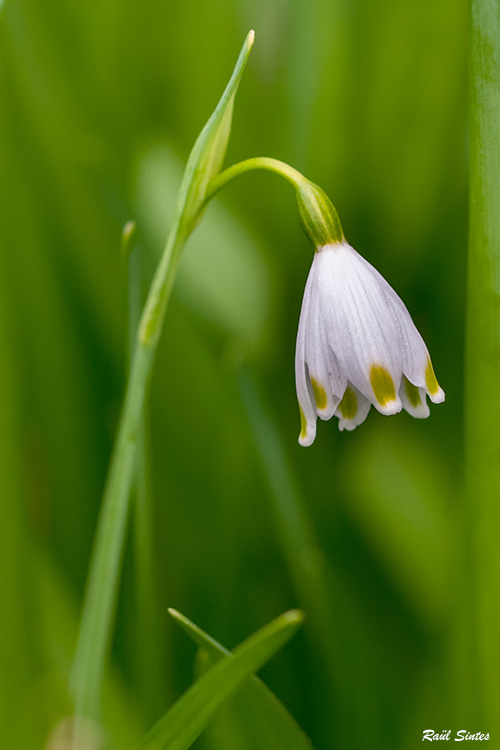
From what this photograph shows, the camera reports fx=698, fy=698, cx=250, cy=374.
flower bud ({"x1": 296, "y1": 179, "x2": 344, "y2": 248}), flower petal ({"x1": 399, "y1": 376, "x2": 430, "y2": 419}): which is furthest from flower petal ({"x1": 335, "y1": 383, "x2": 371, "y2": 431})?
flower bud ({"x1": 296, "y1": 179, "x2": 344, "y2": 248})

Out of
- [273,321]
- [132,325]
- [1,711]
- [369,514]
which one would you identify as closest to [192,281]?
[273,321]

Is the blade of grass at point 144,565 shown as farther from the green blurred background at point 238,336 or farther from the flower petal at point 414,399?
the flower petal at point 414,399

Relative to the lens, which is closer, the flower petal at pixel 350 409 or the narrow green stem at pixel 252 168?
the narrow green stem at pixel 252 168

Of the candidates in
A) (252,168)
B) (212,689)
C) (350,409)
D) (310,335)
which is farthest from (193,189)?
(212,689)

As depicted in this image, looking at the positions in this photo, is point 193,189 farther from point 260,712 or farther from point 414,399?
point 260,712

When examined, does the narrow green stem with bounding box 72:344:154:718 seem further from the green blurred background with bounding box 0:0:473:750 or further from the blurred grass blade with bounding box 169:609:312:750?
the green blurred background with bounding box 0:0:473:750

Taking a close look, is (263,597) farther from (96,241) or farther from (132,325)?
(96,241)

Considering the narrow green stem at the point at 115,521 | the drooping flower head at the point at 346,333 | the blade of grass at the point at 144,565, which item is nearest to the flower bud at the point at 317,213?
the drooping flower head at the point at 346,333
